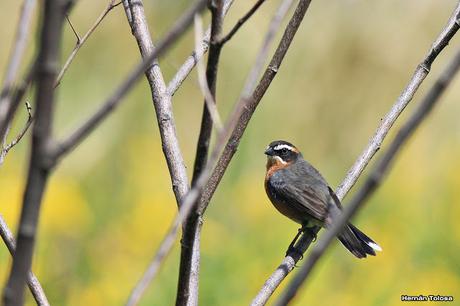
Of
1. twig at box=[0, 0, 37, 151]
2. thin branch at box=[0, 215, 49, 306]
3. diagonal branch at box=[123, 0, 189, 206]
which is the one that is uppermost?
twig at box=[0, 0, 37, 151]

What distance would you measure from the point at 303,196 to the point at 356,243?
0.78m

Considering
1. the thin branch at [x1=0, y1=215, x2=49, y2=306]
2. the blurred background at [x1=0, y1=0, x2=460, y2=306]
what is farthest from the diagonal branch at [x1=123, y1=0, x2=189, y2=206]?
the blurred background at [x1=0, y1=0, x2=460, y2=306]

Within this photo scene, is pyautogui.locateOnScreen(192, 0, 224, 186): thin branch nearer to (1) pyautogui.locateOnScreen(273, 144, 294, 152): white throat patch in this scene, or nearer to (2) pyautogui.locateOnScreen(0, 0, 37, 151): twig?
(2) pyautogui.locateOnScreen(0, 0, 37, 151): twig

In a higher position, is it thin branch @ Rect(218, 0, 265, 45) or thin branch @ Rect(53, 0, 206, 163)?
thin branch @ Rect(218, 0, 265, 45)

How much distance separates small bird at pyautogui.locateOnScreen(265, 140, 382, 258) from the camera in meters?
4.99

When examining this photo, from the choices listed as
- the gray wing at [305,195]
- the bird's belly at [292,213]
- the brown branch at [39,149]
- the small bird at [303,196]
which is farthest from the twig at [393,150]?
the bird's belly at [292,213]

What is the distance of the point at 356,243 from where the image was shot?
495cm

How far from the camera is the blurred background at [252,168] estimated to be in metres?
5.53

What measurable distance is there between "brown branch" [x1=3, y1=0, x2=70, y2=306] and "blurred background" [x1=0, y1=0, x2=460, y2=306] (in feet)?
10.6

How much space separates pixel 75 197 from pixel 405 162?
10.9 ft

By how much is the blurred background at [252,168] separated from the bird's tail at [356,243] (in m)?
0.24

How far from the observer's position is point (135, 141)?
7766 millimetres

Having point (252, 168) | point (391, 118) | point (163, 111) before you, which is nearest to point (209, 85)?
point (163, 111)

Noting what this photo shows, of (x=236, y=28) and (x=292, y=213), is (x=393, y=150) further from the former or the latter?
(x=292, y=213)
